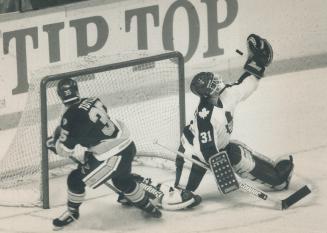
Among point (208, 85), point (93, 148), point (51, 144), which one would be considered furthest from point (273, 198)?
point (51, 144)

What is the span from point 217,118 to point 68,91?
56cm

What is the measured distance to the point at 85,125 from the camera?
3254mm

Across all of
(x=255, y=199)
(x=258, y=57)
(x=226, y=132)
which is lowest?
(x=255, y=199)

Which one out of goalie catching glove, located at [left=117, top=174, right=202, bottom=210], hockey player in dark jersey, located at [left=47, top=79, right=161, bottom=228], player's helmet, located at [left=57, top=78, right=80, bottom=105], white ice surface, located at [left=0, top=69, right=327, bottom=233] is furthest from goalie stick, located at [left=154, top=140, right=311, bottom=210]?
player's helmet, located at [left=57, top=78, right=80, bottom=105]

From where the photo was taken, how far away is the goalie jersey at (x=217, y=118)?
3244mm

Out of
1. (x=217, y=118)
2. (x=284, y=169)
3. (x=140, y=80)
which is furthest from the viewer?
(x=140, y=80)

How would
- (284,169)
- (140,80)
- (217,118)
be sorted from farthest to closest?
(140,80) < (284,169) < (217,118)

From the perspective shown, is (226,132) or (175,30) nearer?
(226,132)

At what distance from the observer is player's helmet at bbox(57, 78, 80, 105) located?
3.29 metres

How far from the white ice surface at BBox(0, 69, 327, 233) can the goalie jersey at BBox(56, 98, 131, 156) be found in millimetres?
156

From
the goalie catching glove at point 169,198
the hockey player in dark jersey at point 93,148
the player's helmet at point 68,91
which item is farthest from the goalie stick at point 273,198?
the player's helmet at point 68,91

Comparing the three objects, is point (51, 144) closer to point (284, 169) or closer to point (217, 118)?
point (217, 118)

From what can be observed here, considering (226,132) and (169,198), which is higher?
(226,132)

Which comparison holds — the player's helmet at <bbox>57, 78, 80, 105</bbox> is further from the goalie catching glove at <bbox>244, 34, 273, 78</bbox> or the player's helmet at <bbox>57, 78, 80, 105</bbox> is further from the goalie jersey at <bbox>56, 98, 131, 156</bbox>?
the goalie catching glove at <bbox>244, 34, 273, 78</bbox>
